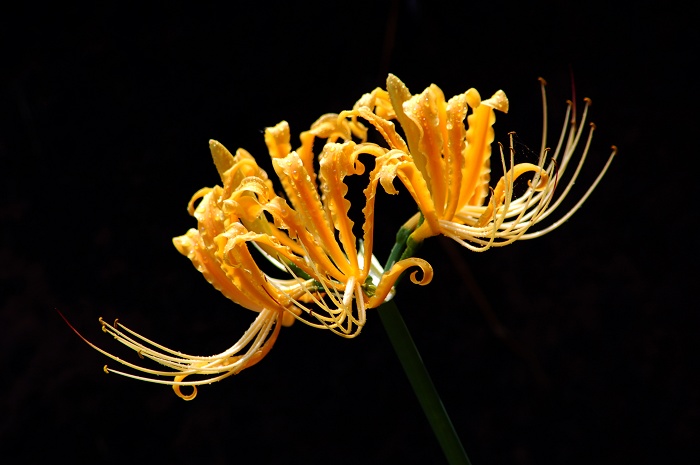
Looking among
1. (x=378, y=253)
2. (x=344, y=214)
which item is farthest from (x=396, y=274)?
(x=378, y=253)

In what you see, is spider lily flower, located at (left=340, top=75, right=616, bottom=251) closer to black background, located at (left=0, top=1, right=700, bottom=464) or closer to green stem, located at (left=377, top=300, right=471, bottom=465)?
green stem, located at (left=377, top=300, right=471, bottom=465)

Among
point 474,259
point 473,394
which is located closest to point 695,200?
point 474,259

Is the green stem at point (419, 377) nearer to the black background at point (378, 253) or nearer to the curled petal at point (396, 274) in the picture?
the curled petal at point (396, 274)

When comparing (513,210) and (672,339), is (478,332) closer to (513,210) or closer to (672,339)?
(672,339)

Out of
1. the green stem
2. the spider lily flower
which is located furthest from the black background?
the green stem

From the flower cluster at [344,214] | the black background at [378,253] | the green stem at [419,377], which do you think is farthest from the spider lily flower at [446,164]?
the black background at [378,253]

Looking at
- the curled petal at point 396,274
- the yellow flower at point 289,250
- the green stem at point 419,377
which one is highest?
the yellow flower at point 289,250
